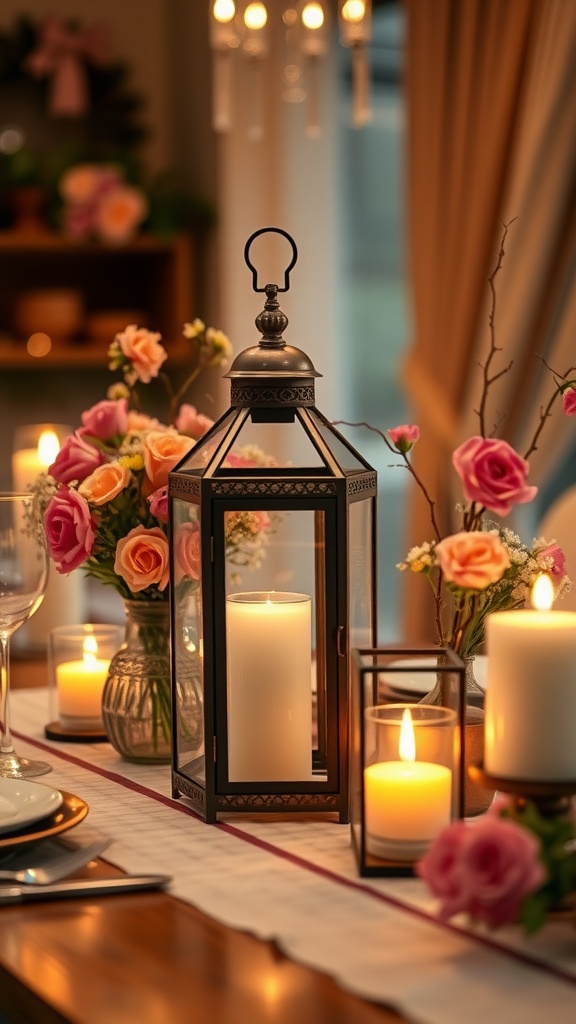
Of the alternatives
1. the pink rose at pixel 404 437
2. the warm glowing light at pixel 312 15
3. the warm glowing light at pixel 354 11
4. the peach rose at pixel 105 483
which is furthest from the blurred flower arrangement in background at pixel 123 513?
the warm glowing light at pixel 312 15

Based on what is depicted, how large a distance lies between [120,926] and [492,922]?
0.26m

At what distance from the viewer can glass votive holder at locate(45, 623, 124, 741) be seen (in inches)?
60.1

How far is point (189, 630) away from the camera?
124 centimetres

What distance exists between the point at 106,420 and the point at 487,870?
0.76 metres

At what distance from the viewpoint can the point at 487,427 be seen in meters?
3.33

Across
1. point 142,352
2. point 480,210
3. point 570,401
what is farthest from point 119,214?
point 570,401

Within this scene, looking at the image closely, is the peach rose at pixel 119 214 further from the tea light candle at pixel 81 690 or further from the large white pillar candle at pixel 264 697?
the large white pillar candle at pixel 264 697

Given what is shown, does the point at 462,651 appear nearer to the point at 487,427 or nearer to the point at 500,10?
the point at 487,427

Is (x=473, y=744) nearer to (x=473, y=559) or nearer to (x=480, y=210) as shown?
(x=473, y=559)

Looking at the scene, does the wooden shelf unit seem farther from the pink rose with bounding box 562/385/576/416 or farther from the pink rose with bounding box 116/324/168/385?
the pink rose with bounding box 562/385/576/416

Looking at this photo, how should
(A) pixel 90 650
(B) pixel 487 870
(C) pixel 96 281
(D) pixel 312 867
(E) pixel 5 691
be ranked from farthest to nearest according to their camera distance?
(C) pixel 96 281 < (A) pixel 90 650 < (E) pixel 5 691 < (D) pixel 312 867 < (B) pixel 487 870

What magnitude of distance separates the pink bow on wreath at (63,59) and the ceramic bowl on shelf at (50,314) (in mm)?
516

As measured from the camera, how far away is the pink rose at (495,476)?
1013 mm

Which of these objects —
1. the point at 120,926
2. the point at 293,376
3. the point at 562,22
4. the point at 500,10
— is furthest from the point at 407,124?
the point at 120,926
